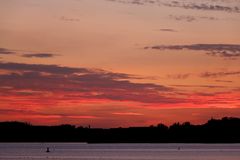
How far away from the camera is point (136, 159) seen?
525 ft

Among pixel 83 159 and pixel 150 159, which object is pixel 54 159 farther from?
pixel 150 159

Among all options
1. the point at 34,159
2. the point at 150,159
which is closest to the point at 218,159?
the point at 150,159

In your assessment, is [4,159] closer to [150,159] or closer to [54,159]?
[54,159]

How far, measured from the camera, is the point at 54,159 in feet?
503

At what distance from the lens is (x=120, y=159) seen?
158m

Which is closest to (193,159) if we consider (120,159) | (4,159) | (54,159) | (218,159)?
(218,159)

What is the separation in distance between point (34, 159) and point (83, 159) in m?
11.0

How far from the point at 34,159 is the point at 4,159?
22.9ft

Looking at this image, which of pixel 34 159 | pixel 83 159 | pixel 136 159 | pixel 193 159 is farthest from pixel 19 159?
pixel 193 159

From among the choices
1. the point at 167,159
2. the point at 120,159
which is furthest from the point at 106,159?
the point at 167,159

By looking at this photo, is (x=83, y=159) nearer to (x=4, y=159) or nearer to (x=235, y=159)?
(x=4, y=159)

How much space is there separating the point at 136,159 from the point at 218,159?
19.3 meters

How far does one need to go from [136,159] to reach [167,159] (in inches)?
279

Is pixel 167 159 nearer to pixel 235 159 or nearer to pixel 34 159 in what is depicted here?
pixel 235 159
